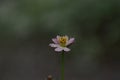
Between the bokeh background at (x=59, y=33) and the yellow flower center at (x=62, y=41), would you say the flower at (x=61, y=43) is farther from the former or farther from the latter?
the bokeh background at (x=59, y=33)

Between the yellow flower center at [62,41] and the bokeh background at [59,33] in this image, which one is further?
the bokeh background at [59,33]

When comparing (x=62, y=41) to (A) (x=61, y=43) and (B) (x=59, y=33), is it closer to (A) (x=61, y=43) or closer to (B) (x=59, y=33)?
(A) (x=61, y=43)

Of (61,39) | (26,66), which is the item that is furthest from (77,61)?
(61,39)

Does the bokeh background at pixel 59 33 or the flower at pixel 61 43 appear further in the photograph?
the bokeh background at pixel 59 33

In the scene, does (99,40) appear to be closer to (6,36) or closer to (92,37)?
(92,37)

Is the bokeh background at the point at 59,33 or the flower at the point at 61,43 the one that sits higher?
the bokeh background at the point at 59,33

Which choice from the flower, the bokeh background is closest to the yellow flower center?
the flower

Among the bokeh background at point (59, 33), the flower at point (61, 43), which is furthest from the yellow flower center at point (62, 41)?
the bokeh background at point (59, 33)

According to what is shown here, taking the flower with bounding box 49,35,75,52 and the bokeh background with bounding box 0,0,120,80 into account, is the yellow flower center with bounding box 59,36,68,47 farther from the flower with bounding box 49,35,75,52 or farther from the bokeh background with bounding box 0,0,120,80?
the bokeh background with bounding box 0,0,120,80
